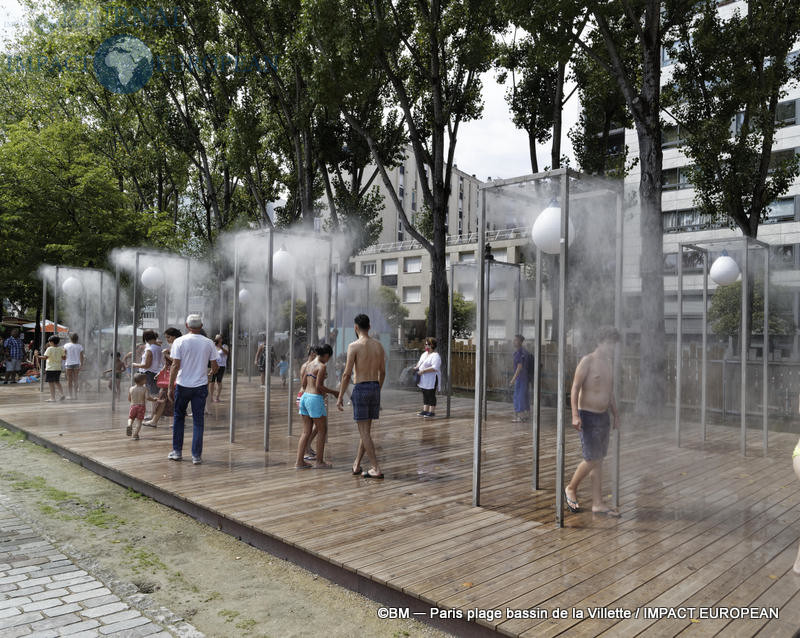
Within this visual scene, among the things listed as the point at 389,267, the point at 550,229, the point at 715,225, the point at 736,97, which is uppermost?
the point at 389,267

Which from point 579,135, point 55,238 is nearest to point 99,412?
point 55,238

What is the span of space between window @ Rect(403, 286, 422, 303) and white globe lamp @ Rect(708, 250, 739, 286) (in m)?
52.6

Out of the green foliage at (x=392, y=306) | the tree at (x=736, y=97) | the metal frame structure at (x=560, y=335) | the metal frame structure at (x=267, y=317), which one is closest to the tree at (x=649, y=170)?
the tree at (x=736, y=97)

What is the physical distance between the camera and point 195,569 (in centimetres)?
475

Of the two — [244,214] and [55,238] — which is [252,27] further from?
[244,214]

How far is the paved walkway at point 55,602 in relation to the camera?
369cm

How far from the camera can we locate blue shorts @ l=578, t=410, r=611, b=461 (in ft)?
18.4

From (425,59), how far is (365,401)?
1292 cm

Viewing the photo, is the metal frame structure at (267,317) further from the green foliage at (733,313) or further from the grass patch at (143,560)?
the green foliage at (733,313)

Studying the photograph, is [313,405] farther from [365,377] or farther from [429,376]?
[429,376]

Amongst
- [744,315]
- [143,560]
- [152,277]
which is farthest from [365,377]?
[152,277]

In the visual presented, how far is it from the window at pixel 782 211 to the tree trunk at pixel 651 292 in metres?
27.8

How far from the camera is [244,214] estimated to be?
90.6 feet

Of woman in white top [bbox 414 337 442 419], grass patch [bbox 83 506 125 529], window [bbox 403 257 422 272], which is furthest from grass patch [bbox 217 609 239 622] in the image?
window [bbox 403 257 422 272]
